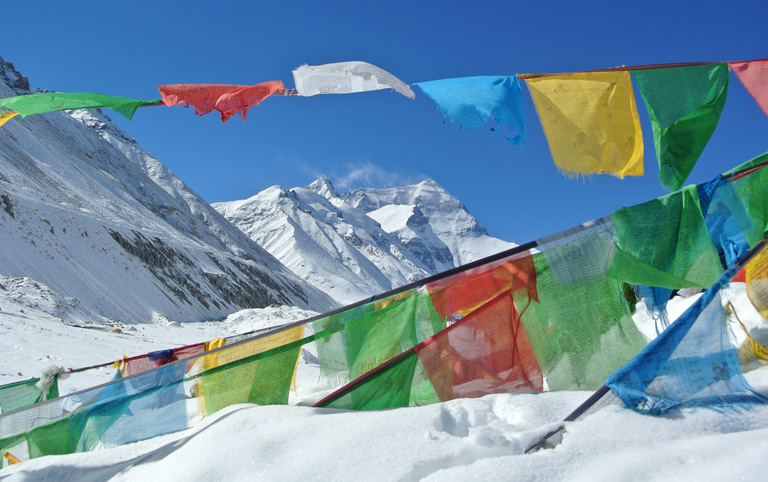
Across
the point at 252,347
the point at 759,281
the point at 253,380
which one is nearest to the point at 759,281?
the point at 759,281

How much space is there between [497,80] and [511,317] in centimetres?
201

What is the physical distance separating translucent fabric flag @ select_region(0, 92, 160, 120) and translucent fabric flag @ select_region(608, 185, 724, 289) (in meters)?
4.31

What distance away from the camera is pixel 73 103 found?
4.73 metres

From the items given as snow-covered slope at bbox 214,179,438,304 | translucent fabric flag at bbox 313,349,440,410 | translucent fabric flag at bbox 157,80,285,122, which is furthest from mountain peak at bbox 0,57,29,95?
translucent fabric flag at bbox 313,349,440,410

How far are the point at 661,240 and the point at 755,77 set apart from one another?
1.57 metres

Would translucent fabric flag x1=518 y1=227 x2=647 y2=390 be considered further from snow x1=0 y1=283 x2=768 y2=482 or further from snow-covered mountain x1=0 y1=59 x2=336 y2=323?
snow-covered mountain x1=0 y1=59 x2=336 y2=323

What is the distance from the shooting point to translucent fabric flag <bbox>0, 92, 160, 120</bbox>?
475 centimetres

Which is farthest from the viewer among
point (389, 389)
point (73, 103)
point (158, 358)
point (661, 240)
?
point (158, 358)

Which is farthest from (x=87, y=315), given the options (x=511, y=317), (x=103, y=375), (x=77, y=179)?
(x=77, y=179)

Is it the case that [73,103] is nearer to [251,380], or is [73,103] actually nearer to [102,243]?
[251,380]

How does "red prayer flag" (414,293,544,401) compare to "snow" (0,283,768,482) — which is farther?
"red prayer flag" (414,293,544,401)

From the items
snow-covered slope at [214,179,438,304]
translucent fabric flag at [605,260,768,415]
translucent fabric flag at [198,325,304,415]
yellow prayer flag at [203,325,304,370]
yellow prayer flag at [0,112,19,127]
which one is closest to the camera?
translucent fabric flag at [605,260,768,415]

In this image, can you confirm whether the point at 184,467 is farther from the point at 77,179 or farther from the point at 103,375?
the point at 77,179

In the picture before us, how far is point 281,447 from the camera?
2.99m
